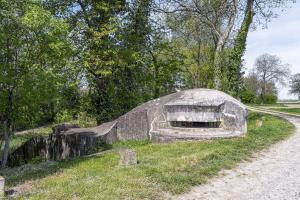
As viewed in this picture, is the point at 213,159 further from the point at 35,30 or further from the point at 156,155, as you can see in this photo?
the point at 35,30

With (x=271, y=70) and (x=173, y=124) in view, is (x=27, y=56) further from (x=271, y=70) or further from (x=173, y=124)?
(x=271, y=70)

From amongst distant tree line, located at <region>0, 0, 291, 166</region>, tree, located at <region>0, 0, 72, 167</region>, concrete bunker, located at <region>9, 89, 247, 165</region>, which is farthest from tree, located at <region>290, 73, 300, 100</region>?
tree, located at <region>0, 0, 72, 167</region>

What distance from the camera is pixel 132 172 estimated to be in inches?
357

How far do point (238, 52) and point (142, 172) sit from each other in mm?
17820

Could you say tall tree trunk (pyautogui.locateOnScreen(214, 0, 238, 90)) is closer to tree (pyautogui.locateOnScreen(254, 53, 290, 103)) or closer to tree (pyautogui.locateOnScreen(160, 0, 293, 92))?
tree (pyautogui.locateOnScreen(160, 0, 293, 92))

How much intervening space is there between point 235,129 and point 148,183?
7.71 metres

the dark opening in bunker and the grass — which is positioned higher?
the dark opening in bunker

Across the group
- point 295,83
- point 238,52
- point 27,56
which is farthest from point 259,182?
point 295,83

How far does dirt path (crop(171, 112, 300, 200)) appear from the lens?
25.6 ft

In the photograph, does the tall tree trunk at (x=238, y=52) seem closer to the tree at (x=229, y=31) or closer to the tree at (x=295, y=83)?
the tree at (x=229, y=31)

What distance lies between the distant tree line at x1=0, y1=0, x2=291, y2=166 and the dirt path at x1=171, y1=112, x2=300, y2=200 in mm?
6706

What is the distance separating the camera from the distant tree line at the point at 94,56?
12.7 metres

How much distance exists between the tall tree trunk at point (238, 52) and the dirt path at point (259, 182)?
1358 cm

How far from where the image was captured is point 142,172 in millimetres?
9055
